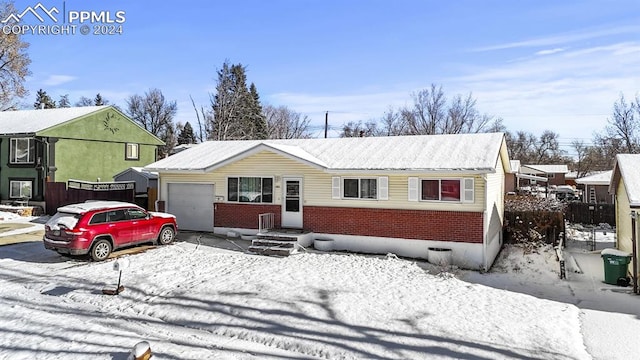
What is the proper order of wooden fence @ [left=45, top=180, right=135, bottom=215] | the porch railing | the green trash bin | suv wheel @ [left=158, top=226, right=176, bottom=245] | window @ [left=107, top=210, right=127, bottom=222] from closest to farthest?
the green trash bin
window @ [left=107, top=210, right=127, bottom=222]
suv wheel @ [left=158, top=226, right=176, bottom=245]
the porch railing
wooden fence @ [left=45, top=180, right=135, bottom=215]

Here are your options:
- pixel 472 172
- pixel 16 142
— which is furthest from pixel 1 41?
pixel 472 172

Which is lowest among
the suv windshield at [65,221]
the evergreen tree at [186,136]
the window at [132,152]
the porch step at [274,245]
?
the porch step at [274,245]

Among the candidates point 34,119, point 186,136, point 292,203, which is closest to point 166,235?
point 292,203

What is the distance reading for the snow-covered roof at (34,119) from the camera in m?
24.6

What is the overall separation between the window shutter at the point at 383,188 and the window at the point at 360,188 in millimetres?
160

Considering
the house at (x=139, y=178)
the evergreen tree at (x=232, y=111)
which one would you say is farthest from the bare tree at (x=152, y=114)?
the house at (x=139, y=178)

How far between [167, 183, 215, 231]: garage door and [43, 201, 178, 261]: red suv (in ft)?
11.0

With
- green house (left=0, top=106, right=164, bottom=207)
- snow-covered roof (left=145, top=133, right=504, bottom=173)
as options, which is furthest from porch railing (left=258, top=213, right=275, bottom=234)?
green house (left=0, top=106, right=164, bottom=207)

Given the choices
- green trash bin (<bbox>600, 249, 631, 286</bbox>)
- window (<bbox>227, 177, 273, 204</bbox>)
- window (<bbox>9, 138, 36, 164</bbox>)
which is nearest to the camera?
green trash bin (<bbox>600, 249, 631, 286</bbox>)

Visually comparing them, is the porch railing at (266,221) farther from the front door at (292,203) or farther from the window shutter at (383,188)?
the window shutter at (383,188)

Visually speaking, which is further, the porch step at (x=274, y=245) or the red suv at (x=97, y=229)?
the porch step at (x=274, y=245)

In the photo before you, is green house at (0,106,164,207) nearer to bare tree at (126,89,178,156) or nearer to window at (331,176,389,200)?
window at (331,176,389,200)

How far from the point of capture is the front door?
666 inches

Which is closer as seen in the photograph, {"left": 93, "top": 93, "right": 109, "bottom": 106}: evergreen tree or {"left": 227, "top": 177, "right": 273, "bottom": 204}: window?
{"left": 227, "top": 177, "right": 273, "bottom": 204}: window
